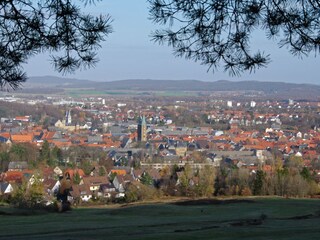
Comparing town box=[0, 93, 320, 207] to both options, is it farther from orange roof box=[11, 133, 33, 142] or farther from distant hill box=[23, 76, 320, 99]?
distant hill box=[23, 76, 320, 99]

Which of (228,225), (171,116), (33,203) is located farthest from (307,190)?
(171,116)

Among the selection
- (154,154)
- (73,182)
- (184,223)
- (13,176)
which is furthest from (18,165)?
(184,223)

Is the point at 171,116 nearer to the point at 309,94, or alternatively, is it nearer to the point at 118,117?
the point at 118,117

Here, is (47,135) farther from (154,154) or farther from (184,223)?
(184,223)

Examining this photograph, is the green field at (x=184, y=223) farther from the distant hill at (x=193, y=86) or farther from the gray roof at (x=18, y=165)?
the distant hill at (x=193, y=86)

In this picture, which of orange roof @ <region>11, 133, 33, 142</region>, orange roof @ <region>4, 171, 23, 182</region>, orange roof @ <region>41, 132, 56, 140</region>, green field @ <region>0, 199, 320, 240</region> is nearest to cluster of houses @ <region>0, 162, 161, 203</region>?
orange roof @ <region>4, 171, 23, 182</region>

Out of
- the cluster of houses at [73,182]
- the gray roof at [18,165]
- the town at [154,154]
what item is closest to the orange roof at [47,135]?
the town at [154,154]
